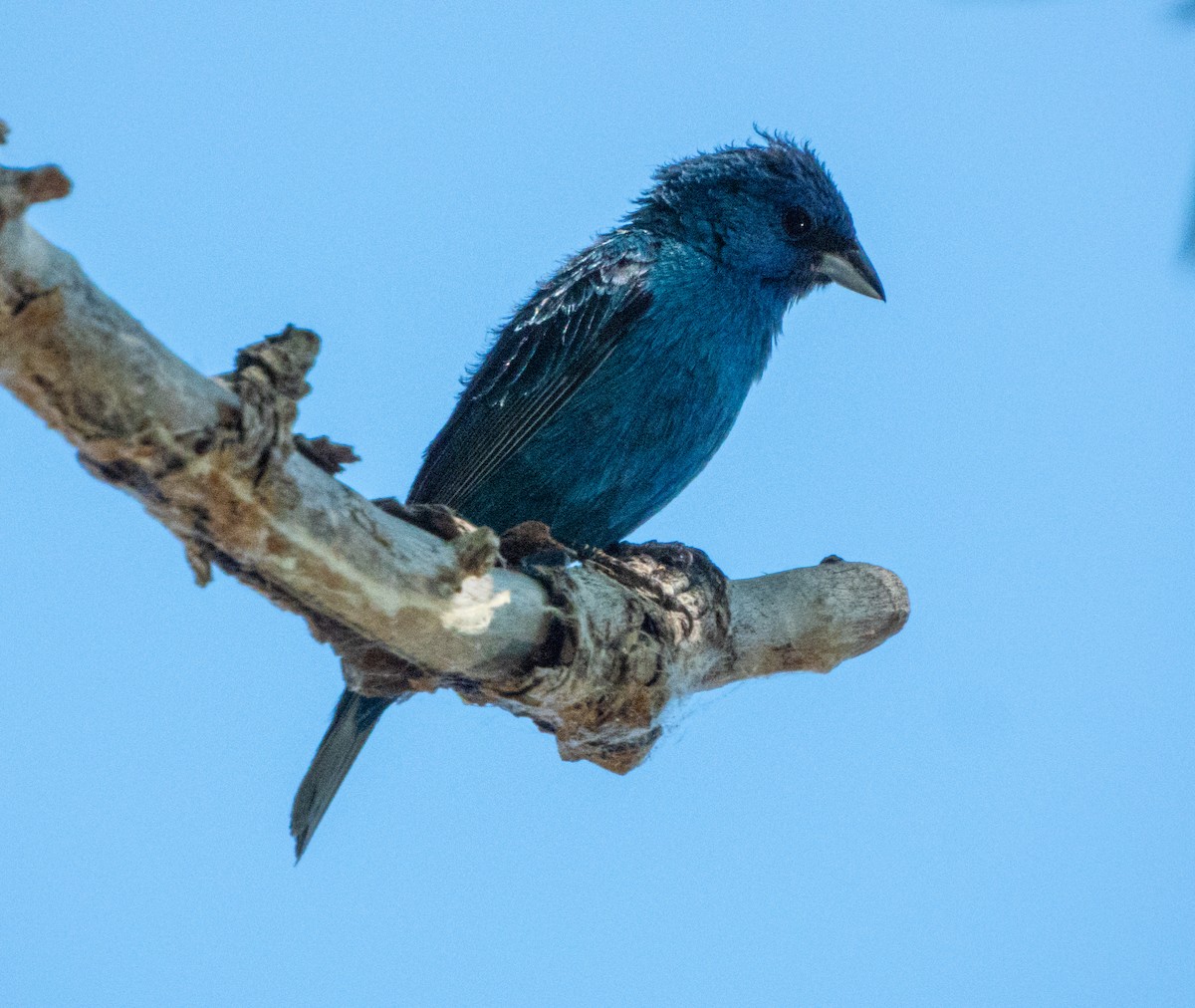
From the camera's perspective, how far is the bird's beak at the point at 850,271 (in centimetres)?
788

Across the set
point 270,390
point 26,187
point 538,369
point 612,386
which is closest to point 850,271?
point 612,386

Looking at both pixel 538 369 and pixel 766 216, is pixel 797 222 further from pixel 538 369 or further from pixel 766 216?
pixel 538 369

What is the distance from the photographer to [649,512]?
7.24 m

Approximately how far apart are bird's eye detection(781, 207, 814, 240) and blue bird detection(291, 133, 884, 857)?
0.10m

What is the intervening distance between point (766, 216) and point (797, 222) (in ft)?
0.74

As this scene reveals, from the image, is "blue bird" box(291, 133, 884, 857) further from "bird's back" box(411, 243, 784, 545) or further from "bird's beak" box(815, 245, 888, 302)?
"bird's beak" box(815, 245, 888, 302)

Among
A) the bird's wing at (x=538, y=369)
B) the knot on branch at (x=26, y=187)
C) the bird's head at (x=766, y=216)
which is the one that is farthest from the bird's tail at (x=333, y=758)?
the knot on branch at (x=26, y=187)

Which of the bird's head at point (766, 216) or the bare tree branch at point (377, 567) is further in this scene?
the bird's head at point (766, 216)

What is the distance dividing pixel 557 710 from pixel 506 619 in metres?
0.57

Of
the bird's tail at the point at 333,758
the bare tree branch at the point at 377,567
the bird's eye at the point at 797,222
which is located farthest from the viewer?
the bird's eye at the point at 797,222

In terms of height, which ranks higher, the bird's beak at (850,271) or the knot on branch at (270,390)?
the bird's beak at (850,271)

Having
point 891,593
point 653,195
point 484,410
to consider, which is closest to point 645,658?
point 891,593

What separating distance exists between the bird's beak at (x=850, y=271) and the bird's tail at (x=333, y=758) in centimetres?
364

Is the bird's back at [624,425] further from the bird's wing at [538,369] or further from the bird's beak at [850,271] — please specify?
the bird's beak at [850,271]
